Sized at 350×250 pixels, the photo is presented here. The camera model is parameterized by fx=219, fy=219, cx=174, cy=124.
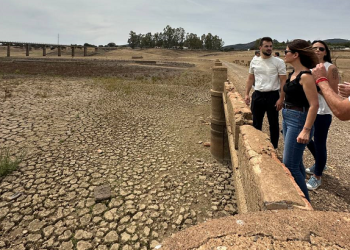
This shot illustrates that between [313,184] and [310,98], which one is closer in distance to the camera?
[310,98]

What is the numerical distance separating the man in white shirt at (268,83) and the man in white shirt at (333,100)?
147cm

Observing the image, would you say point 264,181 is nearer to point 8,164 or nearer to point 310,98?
point 310,98

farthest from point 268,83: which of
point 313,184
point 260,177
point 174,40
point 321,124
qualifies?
point 174,40

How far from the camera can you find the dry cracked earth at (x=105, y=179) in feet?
10.2

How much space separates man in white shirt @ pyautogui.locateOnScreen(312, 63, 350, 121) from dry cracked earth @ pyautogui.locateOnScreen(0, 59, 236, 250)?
2.42 metres

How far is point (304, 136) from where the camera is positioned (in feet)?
7.75

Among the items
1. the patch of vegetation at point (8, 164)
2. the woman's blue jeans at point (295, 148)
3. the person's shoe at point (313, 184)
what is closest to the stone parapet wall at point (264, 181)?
the woman's blue jeans at point (295, 148)

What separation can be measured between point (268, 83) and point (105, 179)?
3490mm

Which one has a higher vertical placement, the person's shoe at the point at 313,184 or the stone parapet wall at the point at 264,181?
the stone parapet wall at the point at 264,181

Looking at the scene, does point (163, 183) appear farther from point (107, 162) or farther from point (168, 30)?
point (168, 30)

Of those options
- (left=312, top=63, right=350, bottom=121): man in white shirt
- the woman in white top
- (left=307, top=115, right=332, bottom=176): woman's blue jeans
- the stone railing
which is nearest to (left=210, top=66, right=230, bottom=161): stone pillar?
the stone railing

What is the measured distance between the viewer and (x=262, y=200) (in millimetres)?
1542

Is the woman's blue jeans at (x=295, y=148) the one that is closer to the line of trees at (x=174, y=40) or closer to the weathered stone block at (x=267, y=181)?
the weathered stone block at (x=267, y=181)

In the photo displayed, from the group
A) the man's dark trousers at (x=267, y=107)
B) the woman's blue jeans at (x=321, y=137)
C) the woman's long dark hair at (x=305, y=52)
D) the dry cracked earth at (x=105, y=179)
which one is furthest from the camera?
the man's dark trousers at (x=267, y=107)
